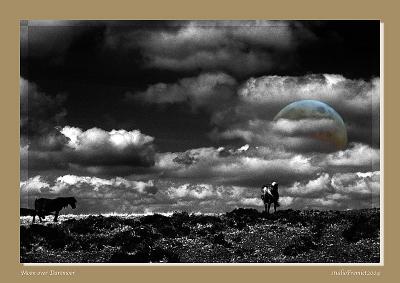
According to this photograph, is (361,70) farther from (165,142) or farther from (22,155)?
(22,155)

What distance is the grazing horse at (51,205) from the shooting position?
52625 millimetres

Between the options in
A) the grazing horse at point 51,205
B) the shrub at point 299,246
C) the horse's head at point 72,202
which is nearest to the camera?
the shrub at point 299,246

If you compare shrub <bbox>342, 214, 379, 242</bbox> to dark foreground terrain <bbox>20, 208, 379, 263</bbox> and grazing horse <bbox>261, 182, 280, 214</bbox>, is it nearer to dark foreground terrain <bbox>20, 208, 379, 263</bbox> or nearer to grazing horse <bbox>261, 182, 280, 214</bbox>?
dark foreground terrain <bbox>20, 208, 379, 263</bbox>

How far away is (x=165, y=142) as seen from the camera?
52531mm

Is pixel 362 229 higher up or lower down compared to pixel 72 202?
lower down

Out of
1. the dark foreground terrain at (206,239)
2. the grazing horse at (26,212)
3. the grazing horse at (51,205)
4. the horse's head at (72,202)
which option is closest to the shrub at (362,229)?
the dark foreground terrain at (206,239)

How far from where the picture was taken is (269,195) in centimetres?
5550

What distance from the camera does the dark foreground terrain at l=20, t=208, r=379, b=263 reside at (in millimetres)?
50312

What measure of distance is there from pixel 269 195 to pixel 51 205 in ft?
46.4

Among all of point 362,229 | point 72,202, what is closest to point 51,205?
point 72,202

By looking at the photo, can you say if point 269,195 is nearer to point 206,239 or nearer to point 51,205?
point 206,239

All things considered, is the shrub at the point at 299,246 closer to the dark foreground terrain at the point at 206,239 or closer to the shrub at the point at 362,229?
the dark foreground terrain at the point at 206,239

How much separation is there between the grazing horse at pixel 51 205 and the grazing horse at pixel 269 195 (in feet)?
40.0
